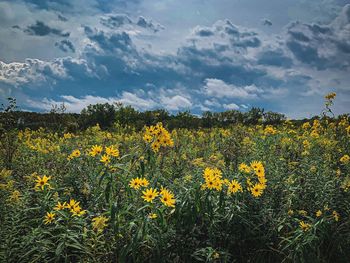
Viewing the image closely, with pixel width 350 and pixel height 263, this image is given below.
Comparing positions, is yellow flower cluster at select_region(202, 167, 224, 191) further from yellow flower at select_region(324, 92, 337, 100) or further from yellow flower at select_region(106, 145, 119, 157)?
yellow flower at select_region(324, 92, 337, 100)

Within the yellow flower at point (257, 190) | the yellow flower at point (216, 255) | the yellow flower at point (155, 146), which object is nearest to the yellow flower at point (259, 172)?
the yellow flower at point (257, 190)

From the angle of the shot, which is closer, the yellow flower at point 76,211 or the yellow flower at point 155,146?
the yellow flower at point 76,211

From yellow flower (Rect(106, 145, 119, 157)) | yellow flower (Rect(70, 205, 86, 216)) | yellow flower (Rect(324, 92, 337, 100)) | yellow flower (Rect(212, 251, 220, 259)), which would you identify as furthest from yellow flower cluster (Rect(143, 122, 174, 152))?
yellow flower (Rect(324, 92, 337, 100))

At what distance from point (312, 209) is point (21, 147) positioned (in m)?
6.86

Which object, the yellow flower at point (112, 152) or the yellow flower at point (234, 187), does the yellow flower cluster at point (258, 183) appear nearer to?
the yellow flower at point (234, 187)

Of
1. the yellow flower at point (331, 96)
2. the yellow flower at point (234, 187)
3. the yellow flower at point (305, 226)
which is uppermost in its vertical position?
the yellow flower at point (331, 96)

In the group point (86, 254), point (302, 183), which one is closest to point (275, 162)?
point (302, 183)

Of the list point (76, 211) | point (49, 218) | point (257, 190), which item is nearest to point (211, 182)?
point (257, 190)

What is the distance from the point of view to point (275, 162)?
217 inches

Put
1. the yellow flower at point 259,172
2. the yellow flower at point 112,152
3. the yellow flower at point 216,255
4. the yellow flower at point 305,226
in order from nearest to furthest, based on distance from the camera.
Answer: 1. the yellow flower at point 216,255
2. the yellow flower at point 112,152
3. the yellow flower at point 305,226
4. the yellow flower at point 259,172

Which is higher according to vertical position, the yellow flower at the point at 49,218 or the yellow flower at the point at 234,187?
the yellow flower at the point at 234,187

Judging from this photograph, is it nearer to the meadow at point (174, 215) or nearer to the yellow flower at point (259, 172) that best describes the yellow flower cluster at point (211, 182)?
the meadow at point (174, 215)

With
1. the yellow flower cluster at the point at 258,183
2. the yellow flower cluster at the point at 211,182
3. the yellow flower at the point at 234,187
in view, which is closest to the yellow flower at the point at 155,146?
the yellow flower cluster at the point at 211,182

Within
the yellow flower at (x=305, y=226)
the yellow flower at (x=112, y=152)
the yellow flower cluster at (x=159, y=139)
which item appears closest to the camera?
the yellow flower at (x=112, y=152)
